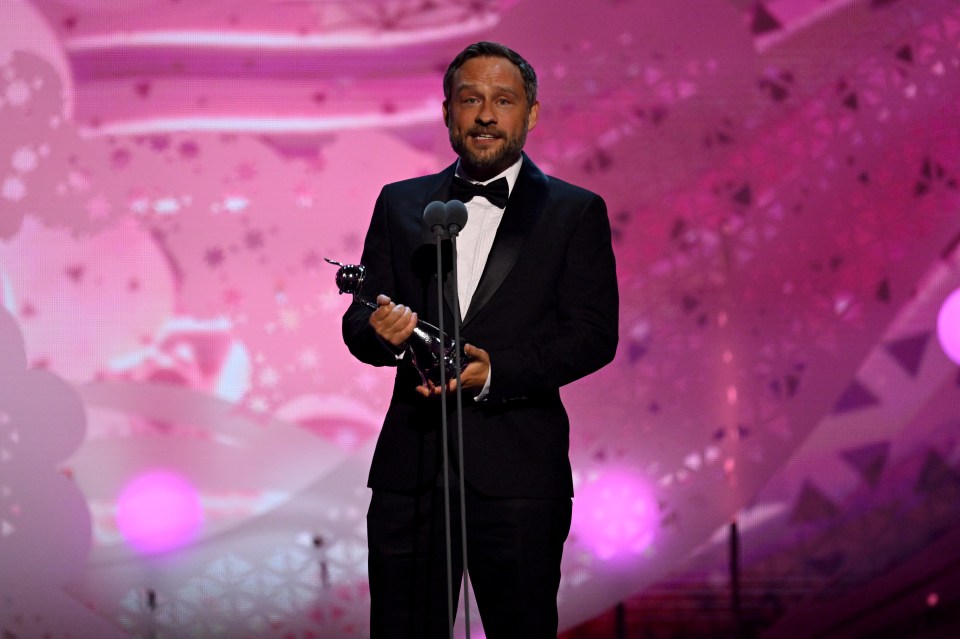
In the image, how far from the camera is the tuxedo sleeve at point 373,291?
6.45ft

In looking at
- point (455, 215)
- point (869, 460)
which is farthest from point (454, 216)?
point (869, 460)

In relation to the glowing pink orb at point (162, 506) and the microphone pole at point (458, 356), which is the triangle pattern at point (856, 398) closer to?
the glowing pink orb at point (162, 506)

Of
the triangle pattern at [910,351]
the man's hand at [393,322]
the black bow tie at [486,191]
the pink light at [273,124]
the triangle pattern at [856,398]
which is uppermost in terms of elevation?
the pink light at [273,124]

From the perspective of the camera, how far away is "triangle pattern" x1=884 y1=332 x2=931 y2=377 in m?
3.77

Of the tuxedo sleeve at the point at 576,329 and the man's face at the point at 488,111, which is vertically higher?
the man's face at the point at 488,111

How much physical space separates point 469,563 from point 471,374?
0.33 m

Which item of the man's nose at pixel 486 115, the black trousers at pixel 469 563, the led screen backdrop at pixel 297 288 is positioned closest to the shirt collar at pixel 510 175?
the man's nose at pixel 486 115

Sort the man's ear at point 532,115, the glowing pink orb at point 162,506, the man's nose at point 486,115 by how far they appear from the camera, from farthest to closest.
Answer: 1. the glowing pink orb at point 162,506
2. the man's ear at point 532,115
3. the man's nose at point 486,115

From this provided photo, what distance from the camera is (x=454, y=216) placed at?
182 cm

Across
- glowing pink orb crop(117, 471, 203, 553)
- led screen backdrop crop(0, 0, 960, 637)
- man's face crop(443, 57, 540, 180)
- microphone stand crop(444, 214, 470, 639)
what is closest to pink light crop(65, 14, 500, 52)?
led screen backdrop crop(0, 0, 960, 637)

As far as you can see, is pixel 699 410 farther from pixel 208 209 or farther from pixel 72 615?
pixel 72 615

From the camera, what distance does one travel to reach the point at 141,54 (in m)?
3.64

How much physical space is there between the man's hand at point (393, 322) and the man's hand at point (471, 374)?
0.11m

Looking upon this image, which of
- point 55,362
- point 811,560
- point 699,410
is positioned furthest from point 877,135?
point 55,362
